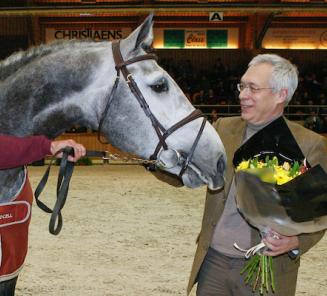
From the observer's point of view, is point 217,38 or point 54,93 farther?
point 217,38

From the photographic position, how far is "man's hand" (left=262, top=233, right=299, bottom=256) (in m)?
1.86

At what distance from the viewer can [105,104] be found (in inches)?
75.9

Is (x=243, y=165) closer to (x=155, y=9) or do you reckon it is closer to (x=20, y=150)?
(x=20, y=150)

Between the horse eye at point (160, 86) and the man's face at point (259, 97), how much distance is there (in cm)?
34

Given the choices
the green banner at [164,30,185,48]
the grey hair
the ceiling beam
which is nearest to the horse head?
the grey hair

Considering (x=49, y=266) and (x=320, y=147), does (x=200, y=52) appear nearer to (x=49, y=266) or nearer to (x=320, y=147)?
(x=49, y=266)

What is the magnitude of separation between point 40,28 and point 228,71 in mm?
5854

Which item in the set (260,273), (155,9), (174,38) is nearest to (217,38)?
(174,38)

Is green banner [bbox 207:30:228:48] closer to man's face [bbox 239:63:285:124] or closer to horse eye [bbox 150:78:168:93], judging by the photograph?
man's face [bbox 239:63:285:124]

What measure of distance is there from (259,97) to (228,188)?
0.39 metres

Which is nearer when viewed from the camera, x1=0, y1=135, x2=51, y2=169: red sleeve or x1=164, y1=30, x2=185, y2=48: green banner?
x1=0, y1=135, x2=51, y2=169: red sleeve

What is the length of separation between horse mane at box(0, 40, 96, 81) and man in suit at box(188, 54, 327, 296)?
0.70 meters

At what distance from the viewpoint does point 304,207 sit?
1.75 metres

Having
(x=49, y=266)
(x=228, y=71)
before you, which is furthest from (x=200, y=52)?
(x=49, y=266)
